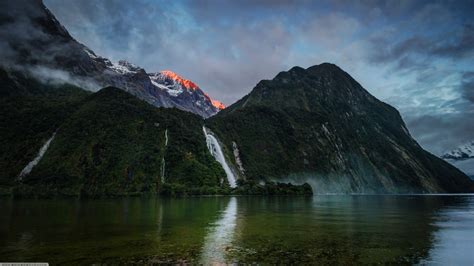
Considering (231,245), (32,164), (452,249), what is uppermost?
(32,164)

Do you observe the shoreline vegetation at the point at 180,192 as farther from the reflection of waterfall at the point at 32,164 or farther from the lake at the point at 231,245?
the lake at the point at 231,245

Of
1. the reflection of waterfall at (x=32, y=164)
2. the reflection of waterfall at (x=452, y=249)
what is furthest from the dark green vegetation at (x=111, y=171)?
the reflection of waterfall at (x=452, y=249)

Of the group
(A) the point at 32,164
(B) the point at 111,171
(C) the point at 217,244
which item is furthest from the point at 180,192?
(C) the point at 217,244

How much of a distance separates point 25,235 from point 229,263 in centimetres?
2235

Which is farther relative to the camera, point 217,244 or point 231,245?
point 217,244

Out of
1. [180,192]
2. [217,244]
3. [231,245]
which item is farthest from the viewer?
[180,192]

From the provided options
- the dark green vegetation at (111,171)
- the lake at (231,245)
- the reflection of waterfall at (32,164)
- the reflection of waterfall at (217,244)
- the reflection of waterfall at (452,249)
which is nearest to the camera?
the reflection of waterfall at (217,244)

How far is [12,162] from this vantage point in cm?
18875

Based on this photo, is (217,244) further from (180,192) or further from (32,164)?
(32,164)

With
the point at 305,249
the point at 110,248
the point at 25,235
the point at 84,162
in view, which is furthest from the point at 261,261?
the point at 84,162

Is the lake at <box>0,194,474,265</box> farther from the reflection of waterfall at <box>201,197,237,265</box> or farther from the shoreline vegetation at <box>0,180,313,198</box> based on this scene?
the shoreline vegetation at <box>0,180,313,198</box>

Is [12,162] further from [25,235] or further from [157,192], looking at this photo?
[25,235]

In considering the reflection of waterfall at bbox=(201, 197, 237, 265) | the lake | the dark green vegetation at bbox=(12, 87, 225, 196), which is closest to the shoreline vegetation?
the dark green vegetation at bbox=(12, 87, 225, 196)

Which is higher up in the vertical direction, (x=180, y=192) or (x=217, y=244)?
(x=180, y=192)
